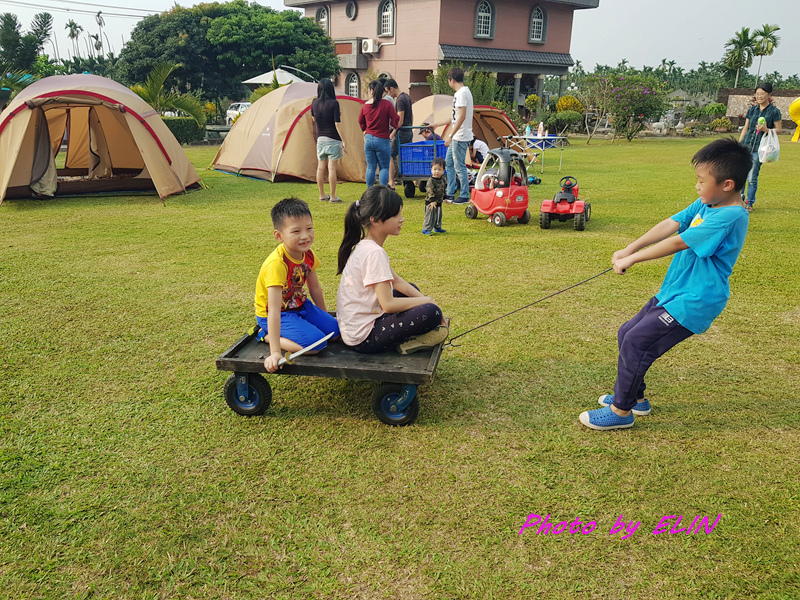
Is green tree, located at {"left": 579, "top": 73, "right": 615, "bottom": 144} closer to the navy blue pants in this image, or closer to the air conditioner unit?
the air conditioner unit

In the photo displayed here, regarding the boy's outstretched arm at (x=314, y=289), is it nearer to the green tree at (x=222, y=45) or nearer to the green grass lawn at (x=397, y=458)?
the green grass lawn at (x=397, y=458)

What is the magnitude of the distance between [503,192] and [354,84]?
34113mm

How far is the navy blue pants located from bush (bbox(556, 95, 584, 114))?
107 feet

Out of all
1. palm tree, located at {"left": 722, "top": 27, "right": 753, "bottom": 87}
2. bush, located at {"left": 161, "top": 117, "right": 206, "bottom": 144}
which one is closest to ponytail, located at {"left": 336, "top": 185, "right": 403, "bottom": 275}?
bush, located at {"left": 161, "top": 117, "right": 206, "bottom": 144}

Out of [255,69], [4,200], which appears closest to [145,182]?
[4,200]

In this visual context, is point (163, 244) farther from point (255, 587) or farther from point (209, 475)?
point (255, 587)

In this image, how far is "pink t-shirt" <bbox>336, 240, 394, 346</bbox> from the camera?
327cm

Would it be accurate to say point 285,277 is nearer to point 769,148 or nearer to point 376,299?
point 376,299

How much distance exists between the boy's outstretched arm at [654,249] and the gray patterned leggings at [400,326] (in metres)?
0.99

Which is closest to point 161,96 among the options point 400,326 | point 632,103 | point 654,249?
point 400,326

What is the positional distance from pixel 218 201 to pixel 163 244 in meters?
3.22

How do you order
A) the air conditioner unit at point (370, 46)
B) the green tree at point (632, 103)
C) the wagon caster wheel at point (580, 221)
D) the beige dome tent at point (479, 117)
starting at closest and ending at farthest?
the wagon caster wheel at point (580, 221) → the beige dome tent at point (479, 117) → the green tree at point (632, 103) → the air conditioner unit at point (370, 46)

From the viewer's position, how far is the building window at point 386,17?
36062 mm

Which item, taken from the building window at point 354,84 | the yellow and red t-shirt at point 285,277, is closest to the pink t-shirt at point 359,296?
the yellow and red t-shirt at point 285,277
